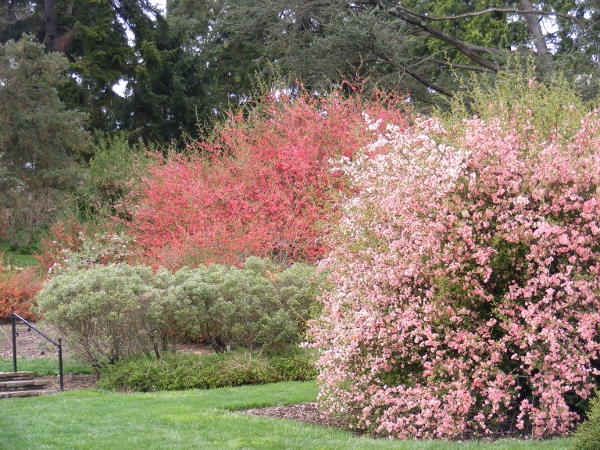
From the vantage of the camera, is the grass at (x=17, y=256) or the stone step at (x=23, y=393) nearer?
the stone step at (x=23, y=393)

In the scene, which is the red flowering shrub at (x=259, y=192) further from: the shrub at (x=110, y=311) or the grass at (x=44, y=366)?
the grass at (x=44, y=366)

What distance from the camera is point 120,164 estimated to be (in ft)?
66.7

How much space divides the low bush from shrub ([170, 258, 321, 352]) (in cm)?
36

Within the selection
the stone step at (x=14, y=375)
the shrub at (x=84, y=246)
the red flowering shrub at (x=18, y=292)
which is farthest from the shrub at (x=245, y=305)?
the red flowering shrub at (x=18, y=292)

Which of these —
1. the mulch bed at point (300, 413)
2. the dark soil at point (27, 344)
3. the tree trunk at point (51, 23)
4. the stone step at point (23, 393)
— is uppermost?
the tree trunk at point (51, 23)

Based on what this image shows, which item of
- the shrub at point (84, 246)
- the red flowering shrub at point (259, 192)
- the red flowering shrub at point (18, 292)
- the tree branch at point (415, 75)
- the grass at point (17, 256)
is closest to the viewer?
the red flowering shrub at point (259, 192)

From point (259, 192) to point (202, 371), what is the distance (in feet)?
16.5

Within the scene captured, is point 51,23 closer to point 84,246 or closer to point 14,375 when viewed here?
point 84,246

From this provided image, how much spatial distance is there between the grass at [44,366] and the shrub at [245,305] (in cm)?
191

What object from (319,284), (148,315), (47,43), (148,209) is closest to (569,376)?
(319,284)

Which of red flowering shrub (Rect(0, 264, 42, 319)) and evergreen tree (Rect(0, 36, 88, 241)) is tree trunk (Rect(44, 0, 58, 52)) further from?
red flowering shrub (Rect(0, 264, 42, 319))

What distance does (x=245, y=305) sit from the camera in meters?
10.3

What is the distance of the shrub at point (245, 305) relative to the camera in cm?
1019

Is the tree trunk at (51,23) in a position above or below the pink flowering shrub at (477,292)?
above
